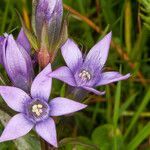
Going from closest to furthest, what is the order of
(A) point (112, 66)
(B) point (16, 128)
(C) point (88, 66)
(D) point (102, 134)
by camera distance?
(B) point (16, 128) → (C) point (88, 66) → (D) point (102, 134) → (A) point (112, 66)

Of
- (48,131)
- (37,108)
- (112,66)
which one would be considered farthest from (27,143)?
(112,66)

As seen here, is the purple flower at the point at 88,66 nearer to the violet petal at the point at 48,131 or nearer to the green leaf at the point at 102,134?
the violet petal at the point at 48,131

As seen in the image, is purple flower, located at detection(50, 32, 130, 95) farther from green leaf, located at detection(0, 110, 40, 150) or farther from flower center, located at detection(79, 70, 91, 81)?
green leaf, located at detection(0, 110, 40, 150)

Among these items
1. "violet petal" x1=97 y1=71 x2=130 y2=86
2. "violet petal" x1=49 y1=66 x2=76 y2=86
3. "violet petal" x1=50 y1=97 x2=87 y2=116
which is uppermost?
"violet petal" x1=49 y1=66 x2=76 y2=86

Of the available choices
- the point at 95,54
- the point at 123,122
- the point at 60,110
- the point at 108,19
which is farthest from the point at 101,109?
the point at 60,110

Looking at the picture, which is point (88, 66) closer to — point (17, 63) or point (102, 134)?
point (17, 63)

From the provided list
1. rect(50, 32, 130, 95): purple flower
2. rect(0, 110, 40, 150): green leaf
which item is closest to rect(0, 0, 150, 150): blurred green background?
rect(0, 110, 40, 150): green leaf

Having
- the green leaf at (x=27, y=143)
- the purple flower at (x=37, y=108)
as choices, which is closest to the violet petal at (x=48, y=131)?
the purple flower at (x=37, y=108)
